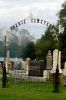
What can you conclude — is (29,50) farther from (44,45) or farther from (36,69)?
(36,69)

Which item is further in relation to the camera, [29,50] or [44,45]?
[29,50]

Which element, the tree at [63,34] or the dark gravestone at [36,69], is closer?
the dark gravestone at [36,69]

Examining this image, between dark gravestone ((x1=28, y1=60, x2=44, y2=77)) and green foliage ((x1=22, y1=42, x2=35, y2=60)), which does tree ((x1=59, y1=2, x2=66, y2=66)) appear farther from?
dark gravestone ((x1=28, y1=60, x2=44, y2=77))

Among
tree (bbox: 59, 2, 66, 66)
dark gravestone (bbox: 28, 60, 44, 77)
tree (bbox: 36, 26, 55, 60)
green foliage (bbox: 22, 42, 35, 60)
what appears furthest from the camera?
green foliage (bbox: 22, 42, 35, 60)

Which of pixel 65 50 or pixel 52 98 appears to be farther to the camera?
pixel 65 50

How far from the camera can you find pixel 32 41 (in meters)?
83.6

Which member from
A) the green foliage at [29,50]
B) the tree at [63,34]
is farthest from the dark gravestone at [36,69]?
the green foliage at [29,50]

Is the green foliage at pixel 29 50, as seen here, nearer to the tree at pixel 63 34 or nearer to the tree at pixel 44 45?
the tree at pixel 44 45

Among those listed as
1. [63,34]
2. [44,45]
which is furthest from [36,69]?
[44,45]

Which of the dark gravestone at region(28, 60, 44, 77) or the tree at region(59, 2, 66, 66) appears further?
the tree at region(59, 2, 66, 66)

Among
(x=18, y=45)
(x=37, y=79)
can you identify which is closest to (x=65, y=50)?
(x=18, y=45)

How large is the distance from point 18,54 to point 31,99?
69749mm

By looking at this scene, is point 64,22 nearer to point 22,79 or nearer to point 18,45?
point 18,45

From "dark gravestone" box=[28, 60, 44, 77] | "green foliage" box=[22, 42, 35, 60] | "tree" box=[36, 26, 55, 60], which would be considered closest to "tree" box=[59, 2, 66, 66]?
"tree" box=[36, 26, 55, 60]
